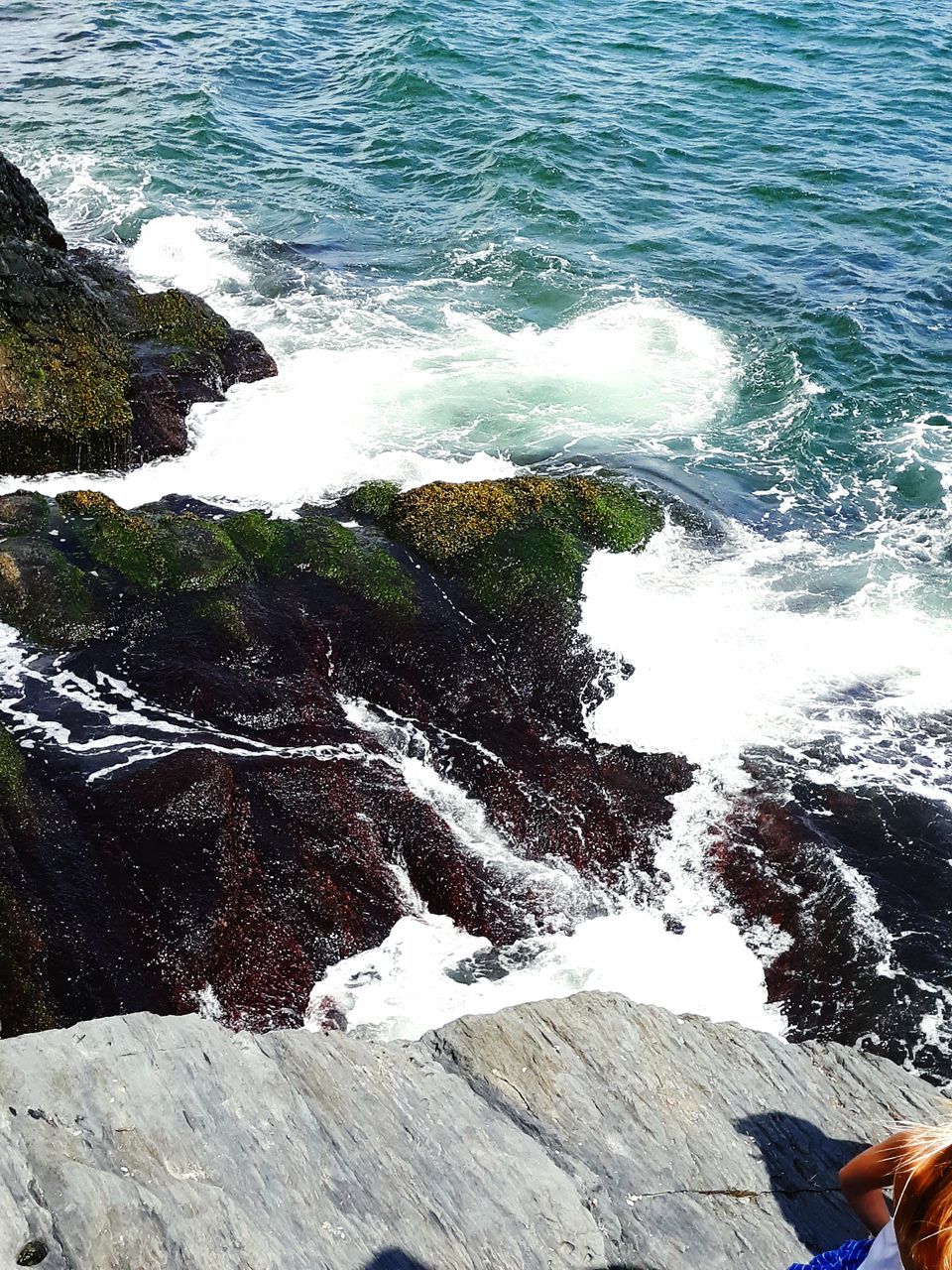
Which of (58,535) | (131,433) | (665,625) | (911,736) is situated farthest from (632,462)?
(58,535)

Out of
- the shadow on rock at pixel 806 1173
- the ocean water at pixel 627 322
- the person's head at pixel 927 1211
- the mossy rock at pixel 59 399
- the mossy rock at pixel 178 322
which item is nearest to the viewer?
the person's head at pixel 927 1211

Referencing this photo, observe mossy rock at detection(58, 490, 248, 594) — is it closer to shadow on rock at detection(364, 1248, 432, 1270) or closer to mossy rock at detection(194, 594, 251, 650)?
mossy rock at detection(194, 594, 251, 650)

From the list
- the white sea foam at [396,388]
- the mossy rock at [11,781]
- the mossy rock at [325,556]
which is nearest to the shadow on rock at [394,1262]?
the mossy rock at [11,781]

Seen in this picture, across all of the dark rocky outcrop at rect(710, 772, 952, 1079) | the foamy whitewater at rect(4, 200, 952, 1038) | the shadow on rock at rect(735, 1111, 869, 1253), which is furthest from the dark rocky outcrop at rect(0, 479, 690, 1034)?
the shadow on rock at rect(735, 1111, 869, 1253)

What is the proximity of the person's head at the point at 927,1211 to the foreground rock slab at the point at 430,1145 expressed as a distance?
334 cm

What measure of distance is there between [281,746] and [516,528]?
6.42 meters

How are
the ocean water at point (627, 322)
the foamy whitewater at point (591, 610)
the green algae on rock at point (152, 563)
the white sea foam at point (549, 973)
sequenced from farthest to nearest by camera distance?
the green algae on rock at point (152, 563), the ocean water at point (627, 322), the foamy whitewater at point (591, 610), the white sea foam at point (549, 973)

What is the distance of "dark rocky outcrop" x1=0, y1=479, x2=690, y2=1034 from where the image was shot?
11789 mm

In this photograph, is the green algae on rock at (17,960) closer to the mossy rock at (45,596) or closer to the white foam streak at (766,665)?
the mossy rock at (45,596)

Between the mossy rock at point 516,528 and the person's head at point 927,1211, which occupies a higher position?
the person's head at point 927,1211

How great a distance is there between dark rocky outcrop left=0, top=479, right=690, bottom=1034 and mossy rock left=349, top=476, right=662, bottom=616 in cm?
5

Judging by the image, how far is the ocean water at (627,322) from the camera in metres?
14.1

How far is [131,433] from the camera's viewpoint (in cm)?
A: 2095

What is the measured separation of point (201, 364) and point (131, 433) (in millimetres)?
3300
